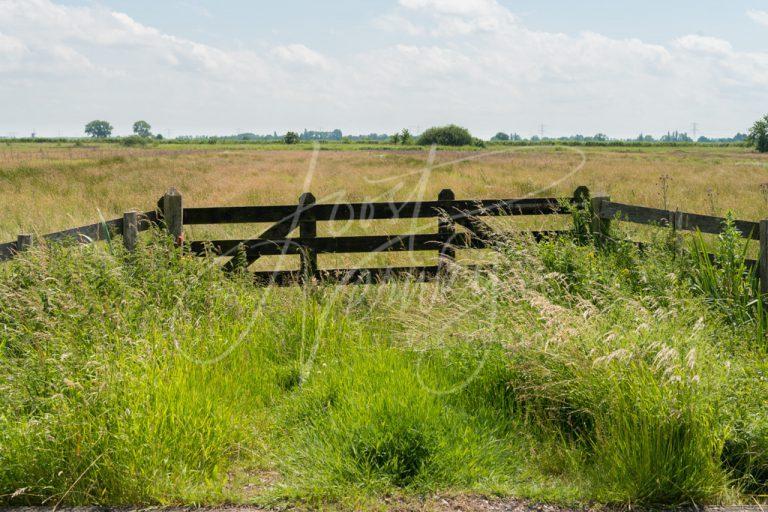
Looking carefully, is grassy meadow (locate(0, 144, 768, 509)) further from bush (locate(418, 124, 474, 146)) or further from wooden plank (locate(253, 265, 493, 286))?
bush (locate(418, 124, 474, 146))

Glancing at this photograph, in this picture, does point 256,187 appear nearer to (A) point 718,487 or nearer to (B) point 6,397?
(B) point 6,397

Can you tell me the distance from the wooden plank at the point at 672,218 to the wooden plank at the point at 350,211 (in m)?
0.72

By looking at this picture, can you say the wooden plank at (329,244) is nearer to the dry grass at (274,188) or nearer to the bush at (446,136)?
the dry grass at (274,188)

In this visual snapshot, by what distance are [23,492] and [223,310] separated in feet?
9.82

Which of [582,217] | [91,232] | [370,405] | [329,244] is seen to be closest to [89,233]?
[91,232]

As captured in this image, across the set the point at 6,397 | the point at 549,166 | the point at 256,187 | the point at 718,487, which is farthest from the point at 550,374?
the point at 549,166

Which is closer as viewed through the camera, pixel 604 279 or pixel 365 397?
pixel 365 397

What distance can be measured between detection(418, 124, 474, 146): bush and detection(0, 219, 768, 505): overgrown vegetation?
109 metres

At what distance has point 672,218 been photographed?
8.32m

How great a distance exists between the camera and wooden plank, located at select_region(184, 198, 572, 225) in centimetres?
886

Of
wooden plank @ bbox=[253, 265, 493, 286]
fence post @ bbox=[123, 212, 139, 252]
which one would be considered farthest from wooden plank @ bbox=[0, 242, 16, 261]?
wooden plank @ bbox=[253, 265, 493, 286]

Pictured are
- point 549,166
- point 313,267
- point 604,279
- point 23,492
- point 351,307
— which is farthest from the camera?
point 549,166

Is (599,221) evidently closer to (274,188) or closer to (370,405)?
(370,405)

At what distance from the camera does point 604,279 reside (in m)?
6.76
